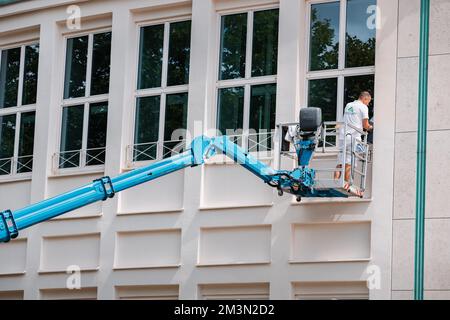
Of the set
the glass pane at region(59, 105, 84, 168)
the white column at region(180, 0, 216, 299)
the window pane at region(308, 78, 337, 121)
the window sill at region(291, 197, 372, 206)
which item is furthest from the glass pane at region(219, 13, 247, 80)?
the glass pane at region(59, 105, 84, 168)

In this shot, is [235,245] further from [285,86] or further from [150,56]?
[150,56]

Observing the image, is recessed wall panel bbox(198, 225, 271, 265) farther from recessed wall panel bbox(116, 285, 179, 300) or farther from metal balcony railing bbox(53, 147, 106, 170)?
metal balcony railing bbox(53, 147, 106, 170)

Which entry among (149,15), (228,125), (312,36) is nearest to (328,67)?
(312,36)

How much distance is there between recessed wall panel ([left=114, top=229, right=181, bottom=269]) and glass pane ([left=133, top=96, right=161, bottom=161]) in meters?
1.65

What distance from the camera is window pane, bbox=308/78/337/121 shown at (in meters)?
24.6

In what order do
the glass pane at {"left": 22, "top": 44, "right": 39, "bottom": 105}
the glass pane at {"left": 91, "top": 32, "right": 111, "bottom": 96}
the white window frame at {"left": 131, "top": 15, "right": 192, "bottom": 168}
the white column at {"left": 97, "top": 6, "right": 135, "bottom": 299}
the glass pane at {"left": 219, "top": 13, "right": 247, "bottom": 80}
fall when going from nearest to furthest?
the glass pane at {"left": 219, "top": 13, "right": 247, "bottom": 80} → the white window frame at {"left": 131, "top": 15, "right": 192, "bottom": 168} → the white column at {"left": 97, "top": 6, "right": 135, "bottom": 299} → the glass pane at {"left": 91, "top": 32, "right": 111, "bottom": 96} → the glass pane at {"left": 22, "top": 44, "right": 39, "bottom": 105}

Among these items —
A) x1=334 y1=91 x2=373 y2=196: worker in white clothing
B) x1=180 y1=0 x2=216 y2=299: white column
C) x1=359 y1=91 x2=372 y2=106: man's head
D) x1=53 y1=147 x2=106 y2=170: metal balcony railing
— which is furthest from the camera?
x1=53 y1=147 x2=106 y2=170: metal balcony railing

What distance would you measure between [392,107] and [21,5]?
9509mm

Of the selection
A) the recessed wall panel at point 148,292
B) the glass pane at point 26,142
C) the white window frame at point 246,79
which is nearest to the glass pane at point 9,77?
the glass pane at point 26,142

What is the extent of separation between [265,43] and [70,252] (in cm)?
595

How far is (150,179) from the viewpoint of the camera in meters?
23.0

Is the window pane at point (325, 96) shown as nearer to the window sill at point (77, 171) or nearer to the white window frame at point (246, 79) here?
the white window frame at point (246, 79)

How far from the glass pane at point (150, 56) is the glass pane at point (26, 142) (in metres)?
2.99

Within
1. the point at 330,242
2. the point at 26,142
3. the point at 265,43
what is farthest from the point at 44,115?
the point at 330,242
